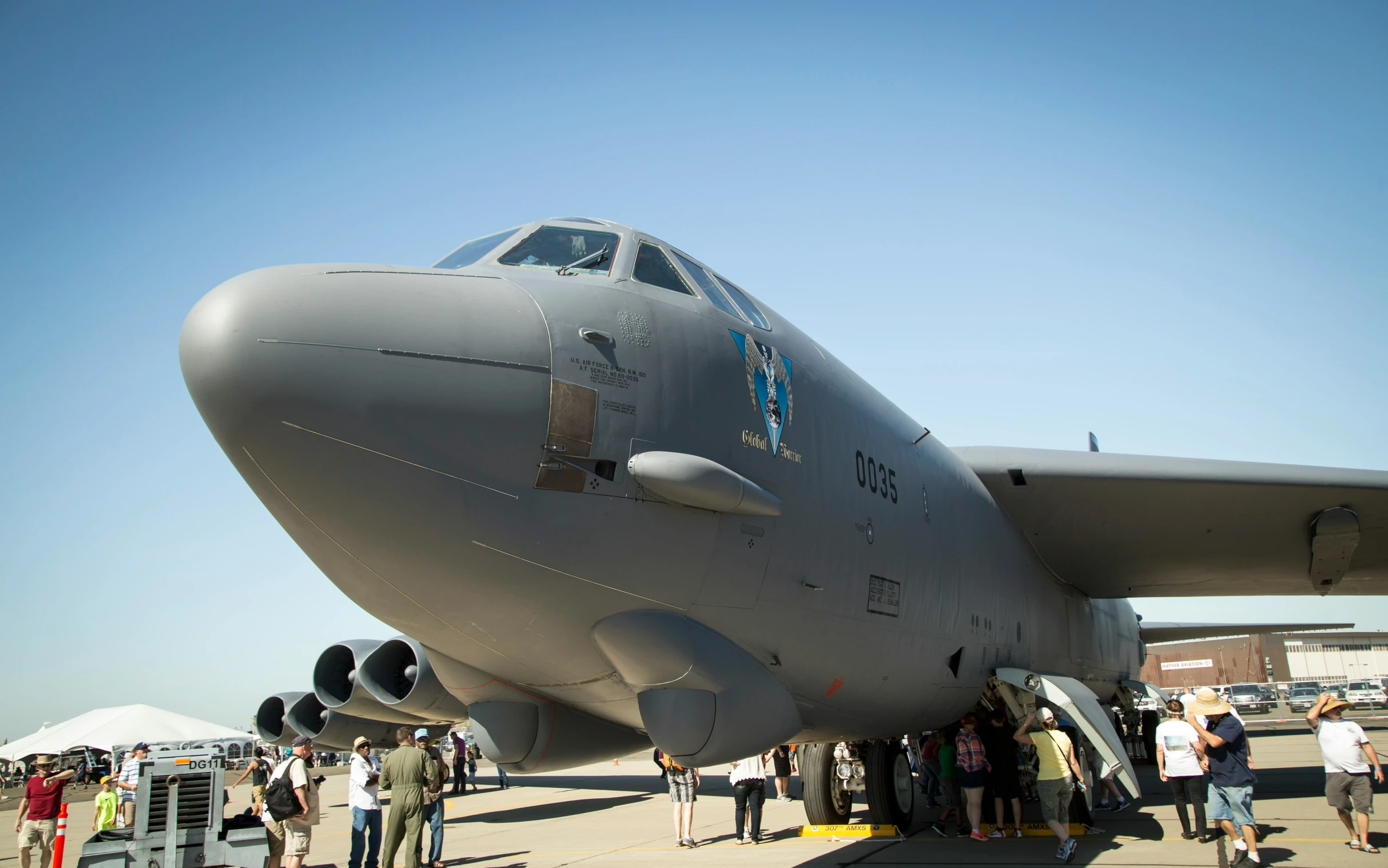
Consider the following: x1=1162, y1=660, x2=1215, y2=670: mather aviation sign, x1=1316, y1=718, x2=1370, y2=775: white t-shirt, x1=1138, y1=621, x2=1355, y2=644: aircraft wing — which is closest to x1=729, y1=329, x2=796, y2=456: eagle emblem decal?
x1=1316, y1=718, x2=1370, y2=775: white t-shirt

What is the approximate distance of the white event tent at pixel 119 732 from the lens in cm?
2350

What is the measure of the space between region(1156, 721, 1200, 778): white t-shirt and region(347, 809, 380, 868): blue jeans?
7581mm

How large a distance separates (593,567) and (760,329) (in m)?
2.09

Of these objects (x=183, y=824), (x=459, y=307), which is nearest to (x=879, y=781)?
(x=183, y=824)

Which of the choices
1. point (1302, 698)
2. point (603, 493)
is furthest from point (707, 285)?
point (1302, 698)

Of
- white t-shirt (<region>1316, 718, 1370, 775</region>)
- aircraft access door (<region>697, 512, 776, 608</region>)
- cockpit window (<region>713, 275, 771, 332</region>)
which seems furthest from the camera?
white t-shirt (<region>1316, 718, 1370, 775</region>)

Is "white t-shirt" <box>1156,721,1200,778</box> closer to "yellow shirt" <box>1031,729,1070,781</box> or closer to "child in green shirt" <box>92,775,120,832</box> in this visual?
"yellow shirt" <box>1031,729,1070,781</box>

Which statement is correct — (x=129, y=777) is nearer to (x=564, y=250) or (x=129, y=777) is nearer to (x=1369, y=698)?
(x=564, y=250)

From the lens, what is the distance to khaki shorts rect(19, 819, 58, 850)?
9.48 m

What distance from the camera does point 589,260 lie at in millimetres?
4934

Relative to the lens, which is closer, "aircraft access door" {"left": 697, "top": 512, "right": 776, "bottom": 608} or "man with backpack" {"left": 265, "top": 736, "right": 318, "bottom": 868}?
"aircraft access door" {"left": 697, "top": 512, "right": 776, "bottom": 608}

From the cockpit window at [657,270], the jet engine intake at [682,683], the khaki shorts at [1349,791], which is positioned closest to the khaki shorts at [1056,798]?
the khaki shorts at [1349,791]

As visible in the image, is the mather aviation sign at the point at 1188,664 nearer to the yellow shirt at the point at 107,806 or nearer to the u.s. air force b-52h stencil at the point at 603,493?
the u.s. air force b-52h stencil at the point at 603,493

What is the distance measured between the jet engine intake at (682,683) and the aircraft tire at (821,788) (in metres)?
5.76
